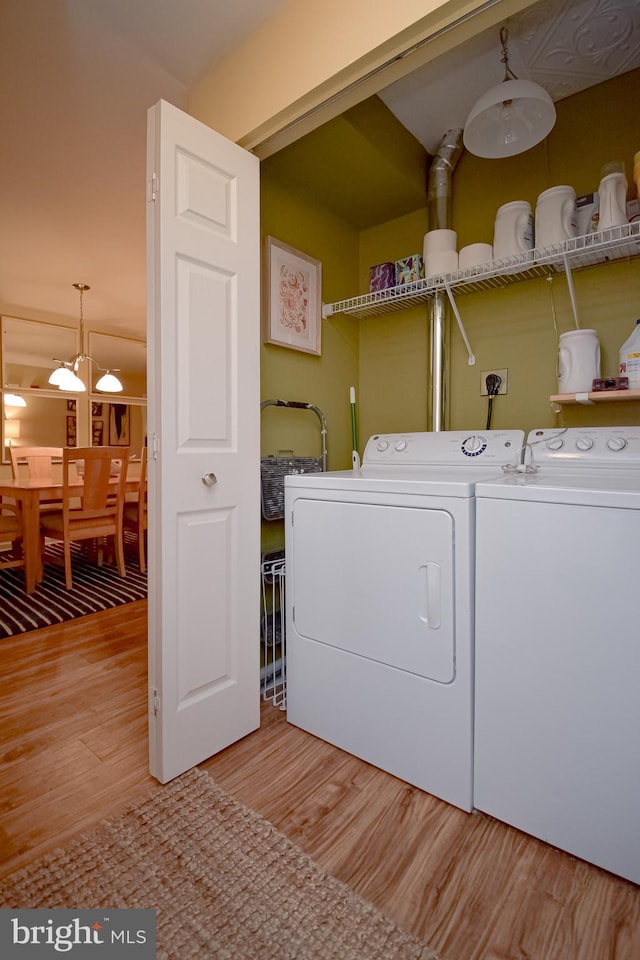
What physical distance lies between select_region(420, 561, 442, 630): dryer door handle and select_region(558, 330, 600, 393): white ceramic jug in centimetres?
90

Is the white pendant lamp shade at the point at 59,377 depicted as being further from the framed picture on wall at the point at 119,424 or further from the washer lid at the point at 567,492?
the washer lid at the point at 567,492

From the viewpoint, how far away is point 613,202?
1509 millimetres

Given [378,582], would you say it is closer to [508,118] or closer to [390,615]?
[390,615]

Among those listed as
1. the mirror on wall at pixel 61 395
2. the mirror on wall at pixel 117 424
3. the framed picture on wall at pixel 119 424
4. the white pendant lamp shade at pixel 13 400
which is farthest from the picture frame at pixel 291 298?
the framed picture on wall at pixel 119 424

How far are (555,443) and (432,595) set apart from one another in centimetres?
75

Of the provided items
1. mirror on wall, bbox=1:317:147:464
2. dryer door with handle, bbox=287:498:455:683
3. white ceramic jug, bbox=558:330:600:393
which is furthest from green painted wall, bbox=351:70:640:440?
mirror on wall, bbox=1:317:147:464

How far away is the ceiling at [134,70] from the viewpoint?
58.7 inches

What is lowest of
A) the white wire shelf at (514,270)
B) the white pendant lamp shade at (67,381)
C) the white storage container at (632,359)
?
the white storage container at (632,359)

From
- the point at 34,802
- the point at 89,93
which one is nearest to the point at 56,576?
the point at 34,802

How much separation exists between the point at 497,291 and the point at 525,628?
150 centimetres

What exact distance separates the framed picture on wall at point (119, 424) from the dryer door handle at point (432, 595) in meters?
5.69

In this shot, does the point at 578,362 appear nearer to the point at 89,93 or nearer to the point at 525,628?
the point at 525,628

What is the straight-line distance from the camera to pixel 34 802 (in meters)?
1.33

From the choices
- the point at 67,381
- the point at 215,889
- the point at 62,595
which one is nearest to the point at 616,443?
the point at 215,889
